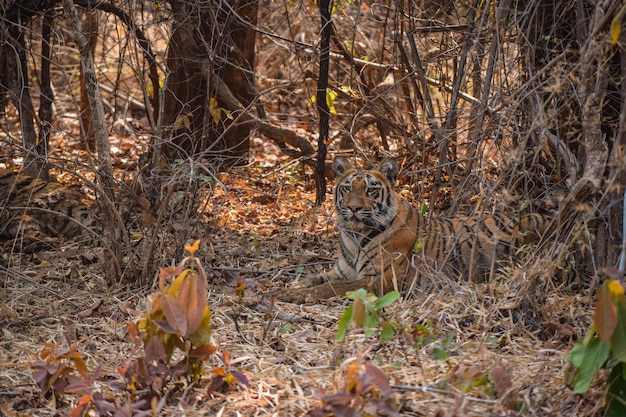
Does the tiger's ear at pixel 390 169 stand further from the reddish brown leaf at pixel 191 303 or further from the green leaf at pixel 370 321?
the reddish brown leaf at pixel 191 303

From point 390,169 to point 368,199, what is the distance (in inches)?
11.7

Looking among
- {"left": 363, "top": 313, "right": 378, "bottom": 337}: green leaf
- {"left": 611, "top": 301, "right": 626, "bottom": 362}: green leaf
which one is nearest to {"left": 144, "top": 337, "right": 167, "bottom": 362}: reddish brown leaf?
{"left": 363, "top": 313, "right": 378, "bottom": 337}: green leaf

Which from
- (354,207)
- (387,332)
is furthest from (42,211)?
(387,332)

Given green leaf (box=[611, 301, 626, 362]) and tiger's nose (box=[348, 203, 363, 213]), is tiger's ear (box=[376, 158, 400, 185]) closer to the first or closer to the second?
tiger's nose (box=[348, 203, 363, 213])

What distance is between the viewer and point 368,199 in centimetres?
538

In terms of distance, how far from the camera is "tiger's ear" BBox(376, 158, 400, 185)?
5.50 metres

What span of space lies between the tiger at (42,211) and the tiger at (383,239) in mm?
2265

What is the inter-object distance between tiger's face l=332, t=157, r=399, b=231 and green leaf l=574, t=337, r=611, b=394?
2426 millimetres

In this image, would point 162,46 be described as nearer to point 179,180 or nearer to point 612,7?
point 179,180

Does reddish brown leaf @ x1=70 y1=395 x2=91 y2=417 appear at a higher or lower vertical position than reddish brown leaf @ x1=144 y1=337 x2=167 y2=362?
lower

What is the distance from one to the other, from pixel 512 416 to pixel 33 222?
4686mm

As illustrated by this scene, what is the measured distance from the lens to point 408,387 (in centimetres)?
333

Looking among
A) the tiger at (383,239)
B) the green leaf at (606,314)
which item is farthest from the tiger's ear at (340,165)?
the green leaf at (606,314)

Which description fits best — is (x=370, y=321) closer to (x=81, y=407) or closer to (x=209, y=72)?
(x=81, y=407)
